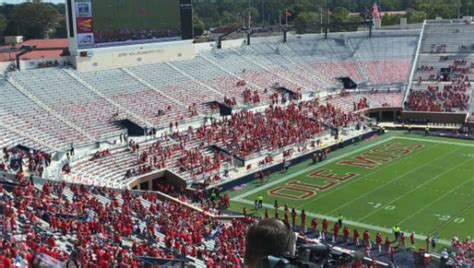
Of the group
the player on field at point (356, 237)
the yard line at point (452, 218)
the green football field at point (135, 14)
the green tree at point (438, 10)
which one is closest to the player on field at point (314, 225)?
the player on field at point (356, 237)

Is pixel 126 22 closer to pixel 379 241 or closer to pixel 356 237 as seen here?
pixel 356 237

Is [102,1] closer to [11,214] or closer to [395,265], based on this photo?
[11,214]

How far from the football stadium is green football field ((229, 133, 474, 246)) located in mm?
113

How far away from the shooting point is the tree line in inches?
2771

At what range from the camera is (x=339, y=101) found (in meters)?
44.2

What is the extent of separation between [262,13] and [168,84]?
50450 millimetres

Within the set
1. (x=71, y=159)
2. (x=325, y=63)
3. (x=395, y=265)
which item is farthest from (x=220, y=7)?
(x=395, y=265)

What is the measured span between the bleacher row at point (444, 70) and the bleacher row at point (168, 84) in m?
1.64

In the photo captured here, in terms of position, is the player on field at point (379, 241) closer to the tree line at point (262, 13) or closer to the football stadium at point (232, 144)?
the football stadium at point (232, 144)

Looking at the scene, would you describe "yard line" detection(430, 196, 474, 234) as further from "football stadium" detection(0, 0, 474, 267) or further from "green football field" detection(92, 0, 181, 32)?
"green football field" detection(92, 0, 181, 32)

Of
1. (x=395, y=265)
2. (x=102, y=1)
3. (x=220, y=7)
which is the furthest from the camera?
(x=220, y=7)

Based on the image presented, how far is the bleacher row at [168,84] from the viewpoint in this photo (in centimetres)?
3109

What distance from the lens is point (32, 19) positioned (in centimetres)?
7156

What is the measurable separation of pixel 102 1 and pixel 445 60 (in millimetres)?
27208
